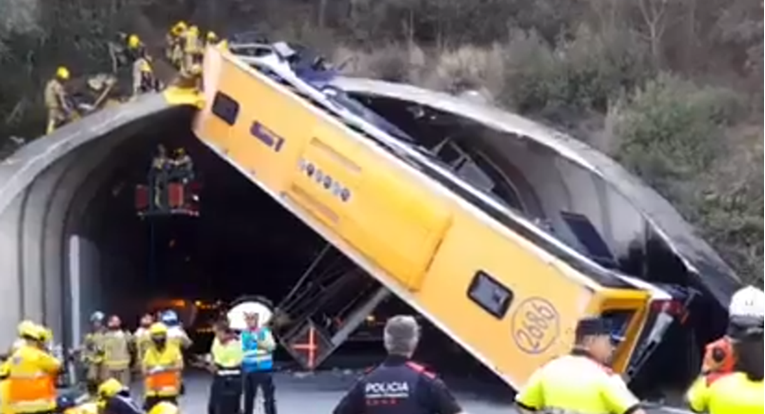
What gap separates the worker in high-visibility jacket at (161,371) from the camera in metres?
12.8

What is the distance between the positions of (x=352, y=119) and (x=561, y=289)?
4.14 m

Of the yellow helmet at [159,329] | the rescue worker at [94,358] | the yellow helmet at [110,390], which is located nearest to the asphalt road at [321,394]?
the rescue worker at [94,358]

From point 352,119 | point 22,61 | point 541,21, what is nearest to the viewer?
point 352,119

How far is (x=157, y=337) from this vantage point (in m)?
13.1

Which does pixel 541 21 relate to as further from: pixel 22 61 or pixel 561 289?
pixel 561 289

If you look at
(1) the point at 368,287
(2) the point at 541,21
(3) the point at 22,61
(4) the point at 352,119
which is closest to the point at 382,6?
(2) the point at 541,21

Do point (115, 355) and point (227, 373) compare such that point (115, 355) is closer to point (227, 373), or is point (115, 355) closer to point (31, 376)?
point (227, 373)

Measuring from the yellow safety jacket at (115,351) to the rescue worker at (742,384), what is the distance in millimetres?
11166

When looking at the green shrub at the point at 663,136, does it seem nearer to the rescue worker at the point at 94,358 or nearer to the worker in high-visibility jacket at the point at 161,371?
the worker in high-visibility jacket at the point at 161,371

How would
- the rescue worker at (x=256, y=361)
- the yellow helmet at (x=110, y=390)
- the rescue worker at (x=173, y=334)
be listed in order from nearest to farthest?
the yellow helmet at (x=110, y=390), the rescue worker at (x=256, y=361), the rescue worker at (x=173, y=334)

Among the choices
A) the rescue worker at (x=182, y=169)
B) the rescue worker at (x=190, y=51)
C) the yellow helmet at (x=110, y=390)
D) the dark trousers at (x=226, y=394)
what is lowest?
the dark trousers at (x=226, y=394)

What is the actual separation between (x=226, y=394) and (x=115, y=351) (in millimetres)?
3960

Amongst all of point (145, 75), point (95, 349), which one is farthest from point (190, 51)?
point (95, 349)

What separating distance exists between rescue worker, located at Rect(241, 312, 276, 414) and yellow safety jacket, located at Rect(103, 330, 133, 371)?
3.80 m
